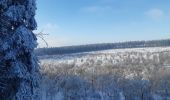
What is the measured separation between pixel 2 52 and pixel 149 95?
304 feet

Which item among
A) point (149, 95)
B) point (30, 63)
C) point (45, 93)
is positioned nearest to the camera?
point (30, 63)

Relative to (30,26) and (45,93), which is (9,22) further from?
(45,93)

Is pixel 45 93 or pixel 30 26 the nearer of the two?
pixel 30 26

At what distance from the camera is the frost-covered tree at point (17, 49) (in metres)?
11.8

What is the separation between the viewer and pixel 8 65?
39.8 ft

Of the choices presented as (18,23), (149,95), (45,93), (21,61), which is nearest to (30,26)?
(18,23)

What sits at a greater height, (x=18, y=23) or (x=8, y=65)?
(x=18, y=23)

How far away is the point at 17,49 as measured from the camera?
469 inches

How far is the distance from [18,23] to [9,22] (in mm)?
289

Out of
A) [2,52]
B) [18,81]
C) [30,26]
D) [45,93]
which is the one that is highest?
[30,26]

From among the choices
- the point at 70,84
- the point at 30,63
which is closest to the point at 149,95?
the point at 70,84

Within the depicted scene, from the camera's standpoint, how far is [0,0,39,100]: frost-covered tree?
11797mm

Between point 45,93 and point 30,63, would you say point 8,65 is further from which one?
point 45,93

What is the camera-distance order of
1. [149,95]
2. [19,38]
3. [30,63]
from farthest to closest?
[149,95] → [30,63] → [19,38]
